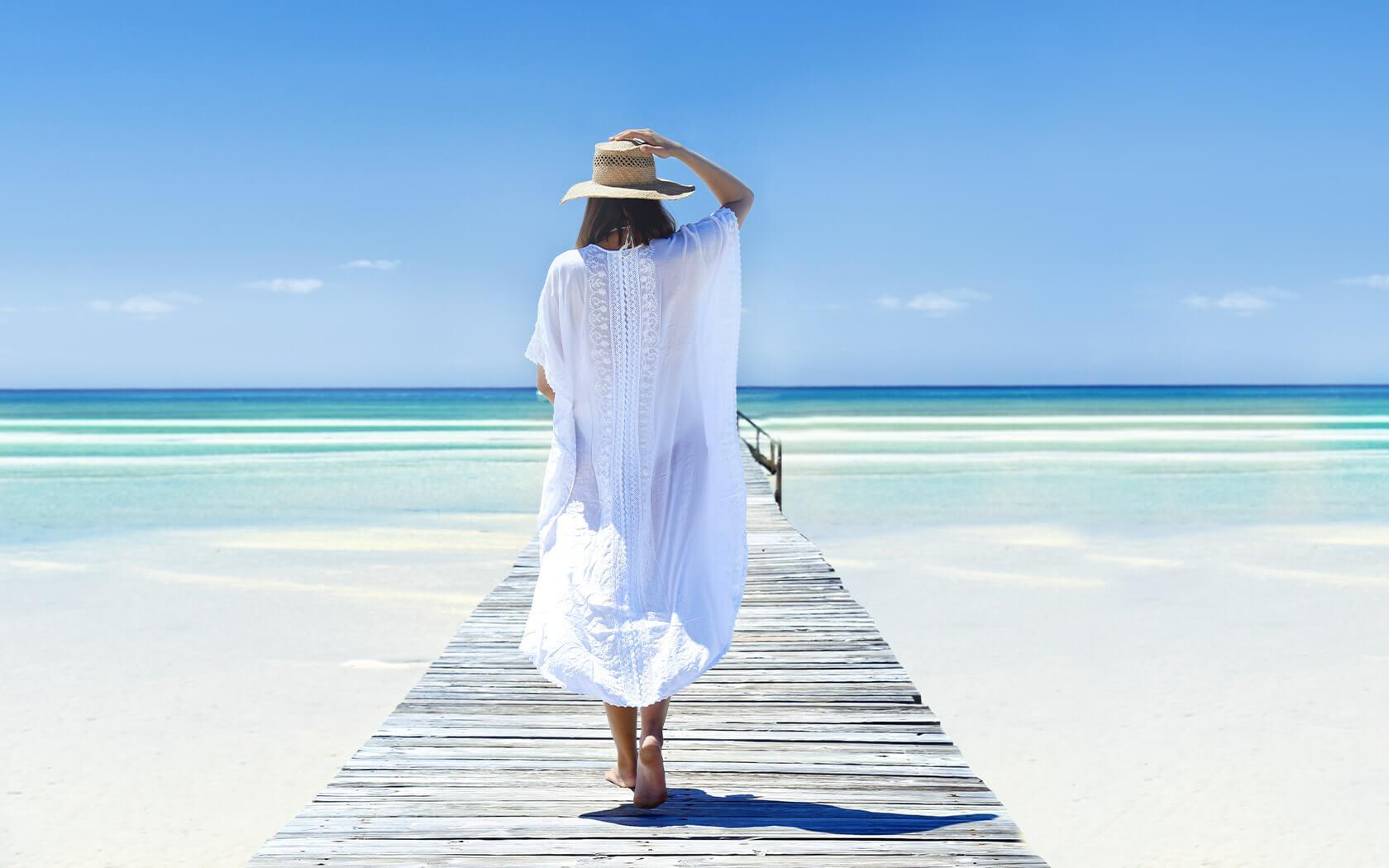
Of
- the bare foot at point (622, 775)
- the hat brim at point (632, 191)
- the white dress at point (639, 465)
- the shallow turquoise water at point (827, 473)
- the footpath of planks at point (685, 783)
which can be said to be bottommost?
the shallow turquoise water at point (827, 473)

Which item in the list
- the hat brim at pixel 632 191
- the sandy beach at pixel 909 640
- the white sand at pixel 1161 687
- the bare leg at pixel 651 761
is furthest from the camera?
the sandy beach at pixel 909 640

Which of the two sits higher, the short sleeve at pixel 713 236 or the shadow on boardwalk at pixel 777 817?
the short sleeve at pixel 713 236

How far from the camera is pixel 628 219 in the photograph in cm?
265

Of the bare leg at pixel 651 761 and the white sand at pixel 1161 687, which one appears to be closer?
the bare leg at pixel 651 761

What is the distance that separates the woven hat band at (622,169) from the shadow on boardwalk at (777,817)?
1.58 m

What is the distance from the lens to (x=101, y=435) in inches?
1794

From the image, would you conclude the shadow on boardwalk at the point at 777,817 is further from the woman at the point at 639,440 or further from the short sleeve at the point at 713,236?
the short sleeve at the point at 713,236

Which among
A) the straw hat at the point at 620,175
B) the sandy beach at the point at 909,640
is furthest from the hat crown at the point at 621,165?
the sandy beach at the point at 909,640

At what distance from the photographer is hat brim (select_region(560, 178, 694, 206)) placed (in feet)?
8.48

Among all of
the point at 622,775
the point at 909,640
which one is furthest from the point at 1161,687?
the point at 622,775

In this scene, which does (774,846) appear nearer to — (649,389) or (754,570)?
(649,389)

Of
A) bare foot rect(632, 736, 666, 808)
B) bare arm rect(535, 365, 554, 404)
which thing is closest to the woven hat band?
bare arm rect(535, 365, 554, 404)

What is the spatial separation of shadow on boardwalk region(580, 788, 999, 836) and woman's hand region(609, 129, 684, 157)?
1.66 meters

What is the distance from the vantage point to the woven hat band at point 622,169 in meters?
2.62
